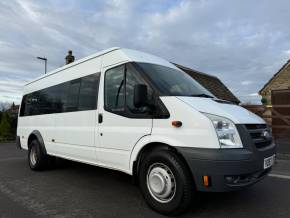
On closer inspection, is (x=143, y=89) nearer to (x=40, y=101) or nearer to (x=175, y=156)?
(x=175, y=156)

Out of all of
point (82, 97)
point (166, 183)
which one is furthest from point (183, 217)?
point (82, 97)

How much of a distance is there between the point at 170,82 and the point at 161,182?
59.2 inches

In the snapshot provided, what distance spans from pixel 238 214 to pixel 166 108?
1700mm

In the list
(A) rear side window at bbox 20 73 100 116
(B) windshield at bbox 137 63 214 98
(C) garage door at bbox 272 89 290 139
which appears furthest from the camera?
(C) garage door at bbox 272 89 290 139

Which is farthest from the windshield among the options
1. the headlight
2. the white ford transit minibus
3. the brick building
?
the brick building

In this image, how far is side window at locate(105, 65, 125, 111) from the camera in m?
4.93

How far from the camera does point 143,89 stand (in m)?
4.22

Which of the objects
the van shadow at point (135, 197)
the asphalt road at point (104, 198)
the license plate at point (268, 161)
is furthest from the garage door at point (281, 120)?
the license plate at point (268, 161)

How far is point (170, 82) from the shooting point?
15.6 ft

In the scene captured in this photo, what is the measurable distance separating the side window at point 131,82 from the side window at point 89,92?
2.94 feet

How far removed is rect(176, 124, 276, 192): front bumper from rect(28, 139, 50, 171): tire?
15.1 ft

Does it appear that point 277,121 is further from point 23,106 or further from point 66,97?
point 23,106

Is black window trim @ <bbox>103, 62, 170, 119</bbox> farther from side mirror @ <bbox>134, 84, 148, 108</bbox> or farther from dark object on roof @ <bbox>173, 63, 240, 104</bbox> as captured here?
dark object on roof @ <bbox>173, 63, 240, 104</bbox>

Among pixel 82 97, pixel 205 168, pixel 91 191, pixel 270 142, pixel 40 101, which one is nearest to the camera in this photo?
pixel 205 168
